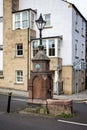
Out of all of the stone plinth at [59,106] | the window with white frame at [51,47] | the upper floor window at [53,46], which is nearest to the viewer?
the stone plinth at [59,106]

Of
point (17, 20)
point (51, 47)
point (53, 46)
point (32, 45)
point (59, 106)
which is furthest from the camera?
point (17, 20)

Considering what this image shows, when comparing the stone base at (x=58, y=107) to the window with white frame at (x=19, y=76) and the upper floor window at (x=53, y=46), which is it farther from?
the window with white frame at (x=19, y=76)

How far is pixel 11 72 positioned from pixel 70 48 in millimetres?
6279

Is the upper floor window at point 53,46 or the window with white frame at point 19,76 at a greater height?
the upper floor window at point 53,46

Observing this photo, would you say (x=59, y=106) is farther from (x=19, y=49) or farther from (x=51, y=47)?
(x=19, y=49)

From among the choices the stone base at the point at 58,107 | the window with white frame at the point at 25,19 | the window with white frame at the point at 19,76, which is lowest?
the stone base at the point at 58,107

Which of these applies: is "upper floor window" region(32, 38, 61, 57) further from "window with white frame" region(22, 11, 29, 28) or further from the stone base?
the stone base

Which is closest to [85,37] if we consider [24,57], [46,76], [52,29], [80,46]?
[80,46]

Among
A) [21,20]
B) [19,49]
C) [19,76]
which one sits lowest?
[19,76]

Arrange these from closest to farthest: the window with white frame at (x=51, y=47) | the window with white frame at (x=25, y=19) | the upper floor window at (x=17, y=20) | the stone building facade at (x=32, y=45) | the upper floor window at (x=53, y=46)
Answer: the upper floor window at (x=53, y=46) → the stone building facade at (x=32, y=45) → the window with white frame at (x=51, y=47) → the window with white frame at (x=25, y=19) → the upper floor window at (x=17, y=20)

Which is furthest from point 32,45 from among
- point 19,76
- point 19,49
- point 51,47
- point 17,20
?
point 19,76

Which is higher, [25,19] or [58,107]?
[25,19]

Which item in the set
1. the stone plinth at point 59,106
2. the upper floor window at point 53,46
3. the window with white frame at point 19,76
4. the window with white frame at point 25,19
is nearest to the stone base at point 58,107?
the stone plinth at point 59,106

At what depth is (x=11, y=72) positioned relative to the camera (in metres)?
27.2
